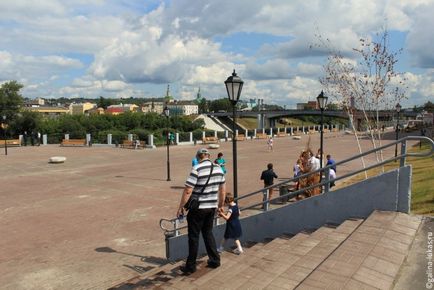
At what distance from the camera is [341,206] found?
7.19 m

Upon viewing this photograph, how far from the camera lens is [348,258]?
518cm

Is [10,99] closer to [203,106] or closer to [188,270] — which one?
[188,270]

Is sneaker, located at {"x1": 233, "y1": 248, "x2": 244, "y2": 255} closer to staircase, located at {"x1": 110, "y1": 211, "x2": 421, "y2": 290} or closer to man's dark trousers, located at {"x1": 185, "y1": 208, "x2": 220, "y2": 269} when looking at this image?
staircase, located at {"x1": 110, "y1": 211, "x2": 421, "y2": 290}

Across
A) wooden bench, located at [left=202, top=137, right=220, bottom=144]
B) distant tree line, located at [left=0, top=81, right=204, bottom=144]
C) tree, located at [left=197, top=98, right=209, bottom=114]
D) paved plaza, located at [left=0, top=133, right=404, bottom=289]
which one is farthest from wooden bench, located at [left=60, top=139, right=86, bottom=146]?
tree, located at [left=197, top=98, right=209, bottom=114]

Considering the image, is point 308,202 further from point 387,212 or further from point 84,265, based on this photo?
point 84,265

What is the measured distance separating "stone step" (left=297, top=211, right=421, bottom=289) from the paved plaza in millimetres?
4553

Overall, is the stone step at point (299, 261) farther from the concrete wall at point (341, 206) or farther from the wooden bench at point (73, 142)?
the wooden bench at point (73, 142)

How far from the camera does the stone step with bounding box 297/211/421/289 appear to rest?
455 centimetres

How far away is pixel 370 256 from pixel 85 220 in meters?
9.65

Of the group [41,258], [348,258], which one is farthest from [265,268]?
[41,258]

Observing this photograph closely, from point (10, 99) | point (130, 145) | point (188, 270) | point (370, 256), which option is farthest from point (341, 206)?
point (10, 99)

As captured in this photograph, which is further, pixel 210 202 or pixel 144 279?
pixel 144 279

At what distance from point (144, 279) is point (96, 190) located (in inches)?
480

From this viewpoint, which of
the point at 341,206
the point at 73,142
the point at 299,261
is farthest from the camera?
the point at 73,142
